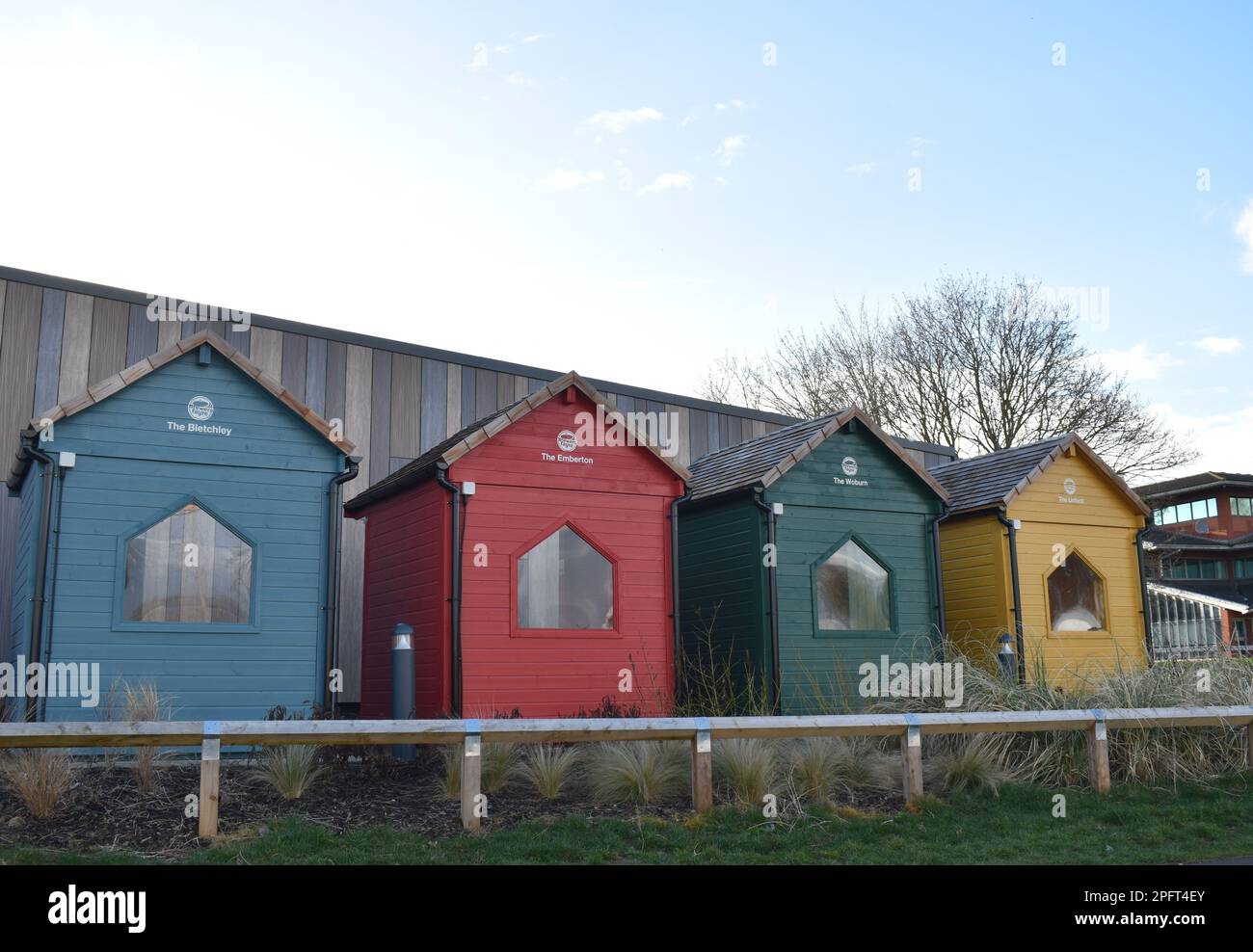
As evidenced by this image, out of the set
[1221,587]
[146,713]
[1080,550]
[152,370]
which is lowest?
[146,713]

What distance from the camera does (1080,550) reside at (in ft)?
57.4

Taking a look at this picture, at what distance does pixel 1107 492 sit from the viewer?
17922mm

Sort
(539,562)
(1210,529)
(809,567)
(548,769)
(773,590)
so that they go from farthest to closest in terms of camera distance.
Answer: (1210,529) → (809,567) → (773,590) → (539,562) → (548,769)

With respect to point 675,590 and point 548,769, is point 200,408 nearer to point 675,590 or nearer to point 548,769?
point 548,769

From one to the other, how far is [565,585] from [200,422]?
171 inches

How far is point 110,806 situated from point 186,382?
481cm

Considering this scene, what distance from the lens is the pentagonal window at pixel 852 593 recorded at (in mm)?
15109

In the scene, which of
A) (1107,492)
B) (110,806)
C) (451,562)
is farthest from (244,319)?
(1107,492)

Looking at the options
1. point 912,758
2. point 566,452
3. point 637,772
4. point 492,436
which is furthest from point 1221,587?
point 637,772

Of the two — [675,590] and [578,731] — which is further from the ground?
[675,590]

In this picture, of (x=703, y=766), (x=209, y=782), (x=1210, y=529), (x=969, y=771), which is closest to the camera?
(x=209, y=782)

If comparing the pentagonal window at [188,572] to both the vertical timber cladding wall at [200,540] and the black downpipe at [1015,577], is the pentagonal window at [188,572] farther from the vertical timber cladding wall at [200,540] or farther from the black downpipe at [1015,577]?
the black downpipe at [1015,577]
